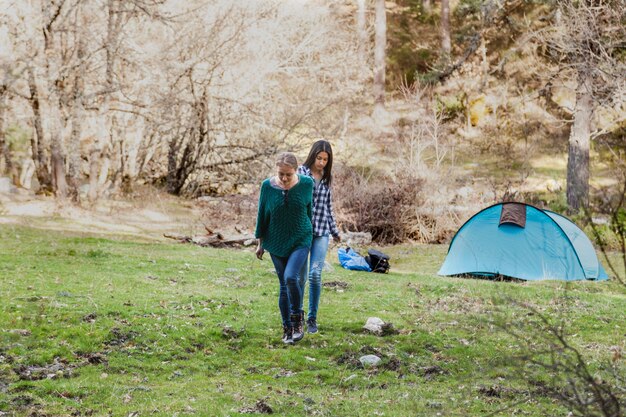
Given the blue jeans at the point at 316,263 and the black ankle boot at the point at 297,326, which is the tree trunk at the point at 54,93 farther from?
the black ankle boot at the point at 297,326

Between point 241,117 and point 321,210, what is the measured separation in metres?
16.2

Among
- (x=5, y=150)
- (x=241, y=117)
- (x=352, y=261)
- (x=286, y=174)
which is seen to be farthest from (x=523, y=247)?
(x=5, y=150)

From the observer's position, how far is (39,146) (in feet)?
73.7

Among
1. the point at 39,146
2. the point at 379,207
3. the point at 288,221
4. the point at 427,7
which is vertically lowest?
the point at 379,207

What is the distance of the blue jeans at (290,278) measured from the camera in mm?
7524

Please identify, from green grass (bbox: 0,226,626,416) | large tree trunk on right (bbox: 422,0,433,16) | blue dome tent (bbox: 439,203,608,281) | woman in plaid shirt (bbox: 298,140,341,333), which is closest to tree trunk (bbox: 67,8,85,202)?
green grass (bbox: 0,226,626,416)

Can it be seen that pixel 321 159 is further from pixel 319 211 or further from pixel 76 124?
pixel 76 124

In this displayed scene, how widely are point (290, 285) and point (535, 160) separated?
23.5 meters

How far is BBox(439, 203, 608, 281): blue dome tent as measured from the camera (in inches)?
571

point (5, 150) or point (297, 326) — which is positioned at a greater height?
point (5, 150)

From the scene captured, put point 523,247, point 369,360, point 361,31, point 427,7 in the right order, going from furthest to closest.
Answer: point 427,7, point 361,31, point 523,247, point 369,360

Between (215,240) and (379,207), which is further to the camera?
(379,207)

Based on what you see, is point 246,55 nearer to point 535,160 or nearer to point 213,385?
point 535,160

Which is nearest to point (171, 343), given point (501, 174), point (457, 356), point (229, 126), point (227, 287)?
point (457, 356)
